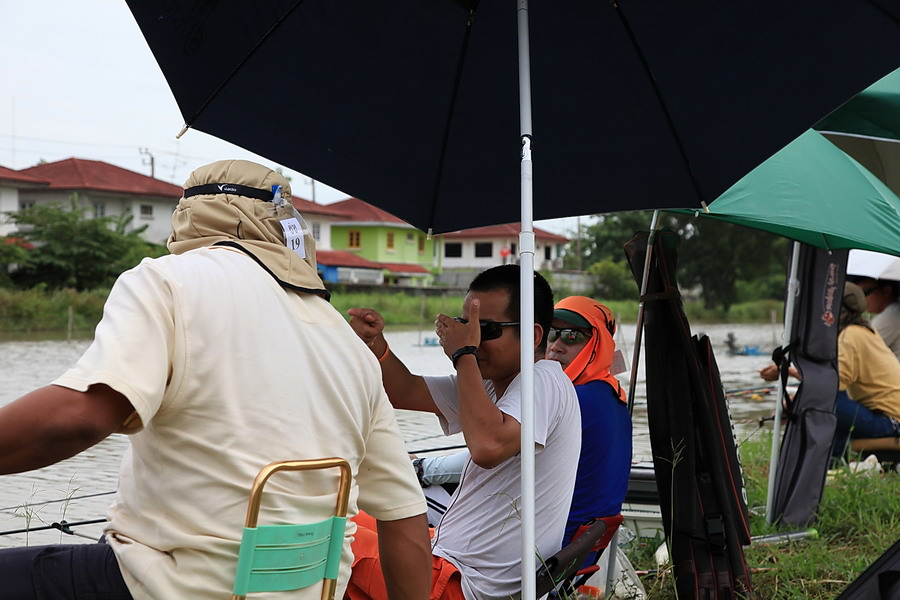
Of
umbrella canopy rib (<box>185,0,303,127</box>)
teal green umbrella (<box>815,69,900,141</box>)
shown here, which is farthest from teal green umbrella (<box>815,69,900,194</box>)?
umbrella canopy rib (<box>185,0,303,127</box>)

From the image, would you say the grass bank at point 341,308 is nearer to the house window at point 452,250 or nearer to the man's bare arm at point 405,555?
the house window at point 452,250

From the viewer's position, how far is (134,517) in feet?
5.43

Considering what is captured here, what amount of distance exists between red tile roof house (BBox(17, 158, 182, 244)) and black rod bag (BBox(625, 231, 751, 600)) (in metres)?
37.6

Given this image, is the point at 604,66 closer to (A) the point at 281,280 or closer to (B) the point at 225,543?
(A) the point at 281,280

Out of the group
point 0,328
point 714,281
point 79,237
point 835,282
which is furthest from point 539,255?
point 835,282

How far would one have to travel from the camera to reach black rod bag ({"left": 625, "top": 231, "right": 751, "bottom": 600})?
3404mm

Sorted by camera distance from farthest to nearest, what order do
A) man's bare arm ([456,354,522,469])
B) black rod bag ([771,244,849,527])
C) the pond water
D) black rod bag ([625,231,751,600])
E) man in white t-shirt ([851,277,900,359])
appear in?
man in white t-shirt ([851,277,900,359]) → black rod bag ([771,244,849,527]) → the pond water → black rod bag ([625,231,751,600]) → man's bare arm ([456,354,522,469])

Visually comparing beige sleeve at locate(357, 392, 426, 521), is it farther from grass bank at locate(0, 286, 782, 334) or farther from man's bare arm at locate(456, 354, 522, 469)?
grass bank at locate(0, 286, 782, 334)

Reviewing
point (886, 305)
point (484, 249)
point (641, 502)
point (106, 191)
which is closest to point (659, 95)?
point (641, 502)

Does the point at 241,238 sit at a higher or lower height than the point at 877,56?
lower

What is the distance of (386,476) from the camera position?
203 centimetres

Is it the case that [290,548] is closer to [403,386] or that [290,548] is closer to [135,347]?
[135,347]

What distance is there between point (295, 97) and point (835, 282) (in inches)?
120

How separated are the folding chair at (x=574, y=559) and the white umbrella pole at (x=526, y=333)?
1.12 feet
